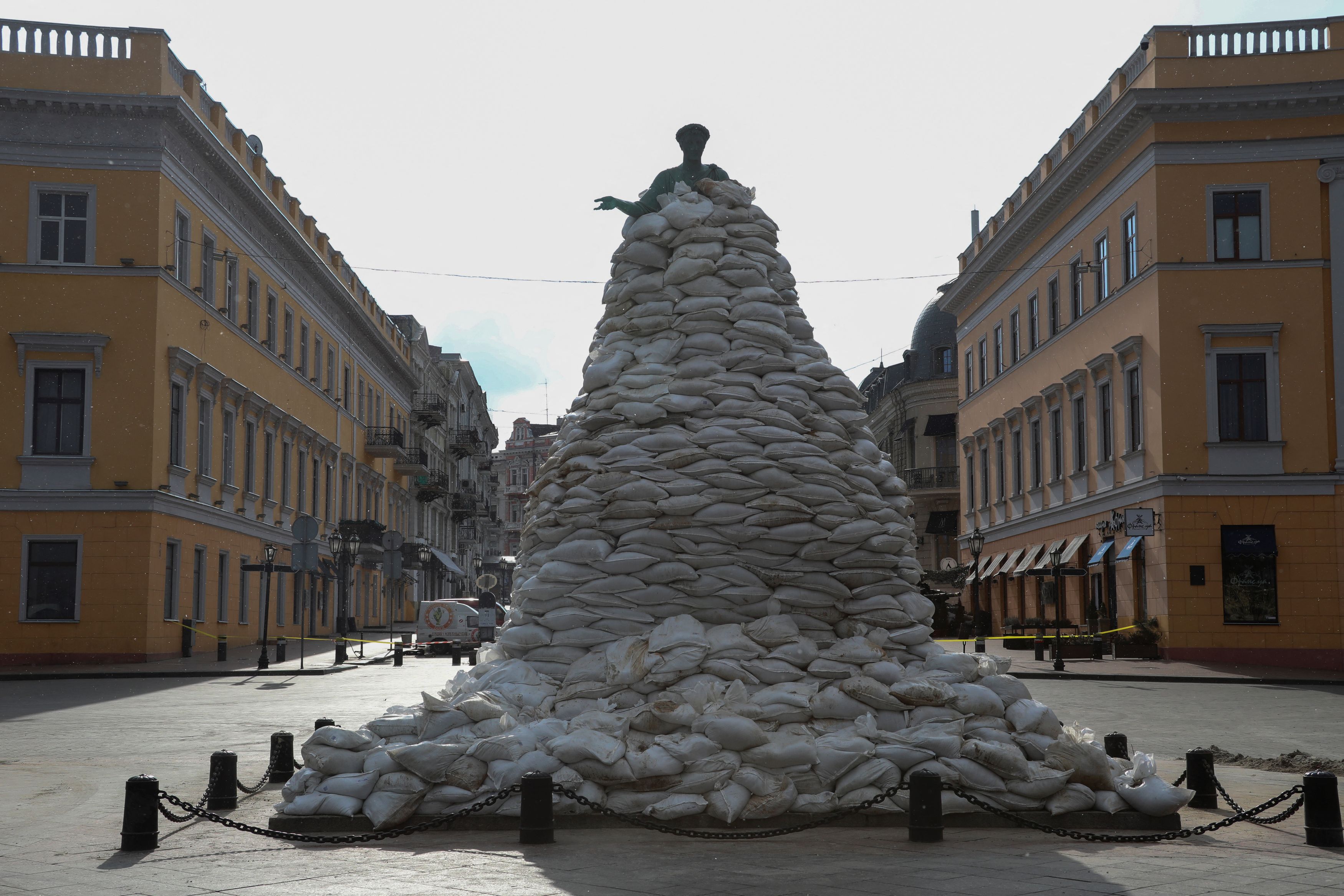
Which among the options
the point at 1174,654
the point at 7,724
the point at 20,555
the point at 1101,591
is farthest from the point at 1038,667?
the point at 20,555

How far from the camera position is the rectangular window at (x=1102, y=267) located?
31.2 metres

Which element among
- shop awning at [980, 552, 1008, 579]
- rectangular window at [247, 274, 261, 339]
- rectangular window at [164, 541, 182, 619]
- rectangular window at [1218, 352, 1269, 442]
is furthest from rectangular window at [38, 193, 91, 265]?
shop awning at [980, 552, 1008, 579]

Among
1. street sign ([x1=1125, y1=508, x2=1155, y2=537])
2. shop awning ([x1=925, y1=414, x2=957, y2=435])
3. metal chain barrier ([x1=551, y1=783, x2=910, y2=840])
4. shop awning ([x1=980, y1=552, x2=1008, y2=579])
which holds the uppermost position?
shop awning ([x1=925, y1=414, x2=957, y2=435])

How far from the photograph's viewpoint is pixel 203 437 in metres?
31.2

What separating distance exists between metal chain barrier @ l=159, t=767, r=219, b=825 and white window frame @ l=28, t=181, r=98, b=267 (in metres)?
21.0

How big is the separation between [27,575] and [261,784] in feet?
64.8

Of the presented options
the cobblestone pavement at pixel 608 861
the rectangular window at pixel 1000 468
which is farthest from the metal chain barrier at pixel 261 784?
the rectangular window at pixel 1000 468

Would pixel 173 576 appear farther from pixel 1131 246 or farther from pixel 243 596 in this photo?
pixel 1131 246

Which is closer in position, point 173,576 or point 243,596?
point 173,576

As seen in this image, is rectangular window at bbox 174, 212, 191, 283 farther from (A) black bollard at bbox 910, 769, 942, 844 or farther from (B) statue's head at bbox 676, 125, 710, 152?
(A) black bollard at bbox 910, 769, 942, 844

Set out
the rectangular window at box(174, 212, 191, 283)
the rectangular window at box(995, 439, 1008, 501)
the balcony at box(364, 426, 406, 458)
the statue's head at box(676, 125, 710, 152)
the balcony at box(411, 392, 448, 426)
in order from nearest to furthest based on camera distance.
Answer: the statue's head at box(676, 125, 710, 152), the rectangular window at box(174, 212, 191, 283), the rectangular window at box(995, 439, 1008, 501), the balcony at box(364, 426, 406, 458), the balcony at box(411, 392, 448, 426)

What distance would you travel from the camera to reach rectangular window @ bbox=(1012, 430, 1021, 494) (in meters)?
40.0

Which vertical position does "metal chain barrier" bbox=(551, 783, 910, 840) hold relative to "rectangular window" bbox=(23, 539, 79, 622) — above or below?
below

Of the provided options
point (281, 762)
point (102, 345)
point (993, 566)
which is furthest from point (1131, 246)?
point (281, 762)
